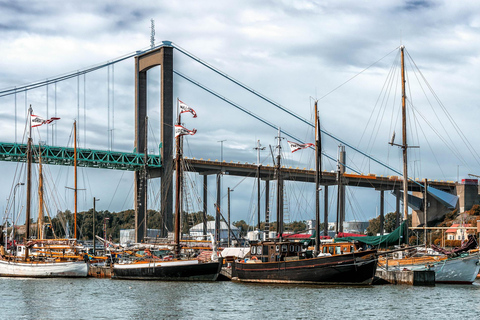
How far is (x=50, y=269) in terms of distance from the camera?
210 feet

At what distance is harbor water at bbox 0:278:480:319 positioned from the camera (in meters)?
36.9

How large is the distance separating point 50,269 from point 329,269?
2696 cm

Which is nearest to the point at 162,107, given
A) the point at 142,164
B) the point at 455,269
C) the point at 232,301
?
the point at 142,164

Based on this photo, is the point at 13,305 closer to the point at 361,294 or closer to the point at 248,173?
the point at 361,294

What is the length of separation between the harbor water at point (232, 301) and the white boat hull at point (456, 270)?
4.86 feet

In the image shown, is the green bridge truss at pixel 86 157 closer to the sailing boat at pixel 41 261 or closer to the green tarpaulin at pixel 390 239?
the sailing boat at pixel 41 261

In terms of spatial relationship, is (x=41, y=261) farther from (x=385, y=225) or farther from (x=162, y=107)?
(x=385, y=225)

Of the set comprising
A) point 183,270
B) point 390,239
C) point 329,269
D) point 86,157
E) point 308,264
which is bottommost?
point 183,270

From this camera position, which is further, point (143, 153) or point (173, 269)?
point (143, 153)

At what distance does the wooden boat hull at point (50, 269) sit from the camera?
6362cm

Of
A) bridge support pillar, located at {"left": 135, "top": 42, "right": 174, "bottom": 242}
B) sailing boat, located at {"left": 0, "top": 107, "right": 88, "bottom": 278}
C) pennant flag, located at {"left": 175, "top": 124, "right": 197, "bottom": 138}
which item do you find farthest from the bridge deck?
pennant flag, located at {"left": 175, "top": 124, "right": 197, "bottom": 138}

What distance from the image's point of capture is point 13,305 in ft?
136

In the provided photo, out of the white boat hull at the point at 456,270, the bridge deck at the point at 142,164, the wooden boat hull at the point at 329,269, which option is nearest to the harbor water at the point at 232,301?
the wooden boat hull at the point at 329,269

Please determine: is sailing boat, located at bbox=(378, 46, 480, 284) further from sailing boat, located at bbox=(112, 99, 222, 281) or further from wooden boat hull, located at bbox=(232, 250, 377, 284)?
sailing boat, located at bbox=(112, 99, 222, 281)
